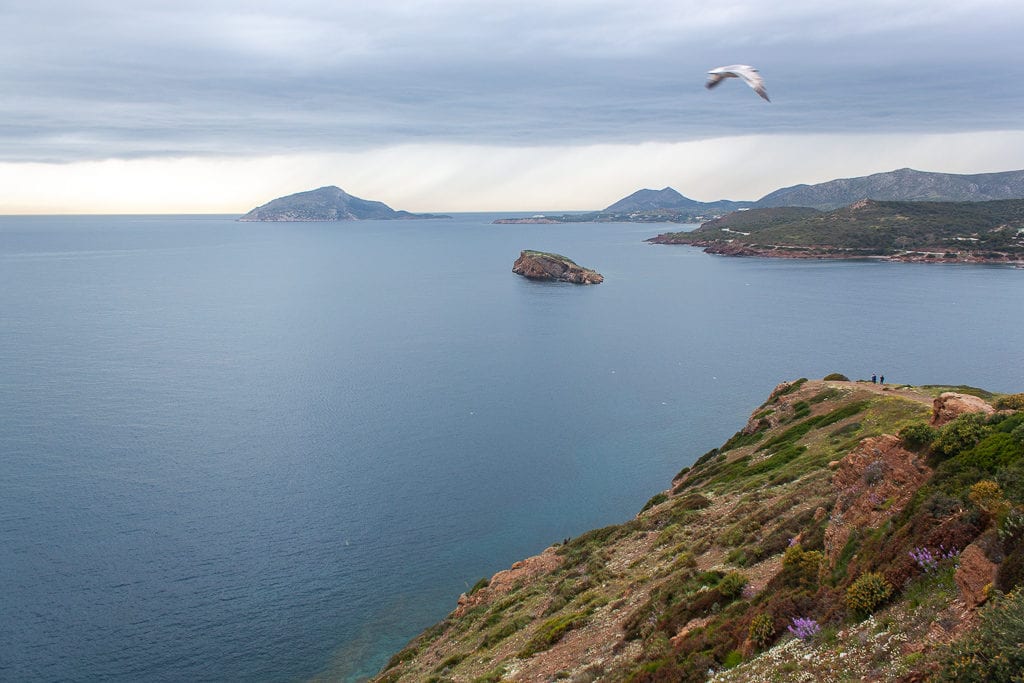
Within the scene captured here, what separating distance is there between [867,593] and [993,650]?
14.3ft

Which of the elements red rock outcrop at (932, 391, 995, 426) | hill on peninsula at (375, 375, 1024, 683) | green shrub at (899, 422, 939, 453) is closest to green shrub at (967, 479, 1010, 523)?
hill on peninsula at (375, 375, 1024, 683)

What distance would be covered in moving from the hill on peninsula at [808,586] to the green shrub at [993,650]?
3 centimetres

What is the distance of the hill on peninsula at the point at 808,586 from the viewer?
40.3ft

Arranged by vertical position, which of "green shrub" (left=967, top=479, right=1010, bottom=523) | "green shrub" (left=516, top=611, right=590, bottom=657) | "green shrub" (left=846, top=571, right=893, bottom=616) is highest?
"green shrub" (left=967, top=479, right=1010, bottom=523)

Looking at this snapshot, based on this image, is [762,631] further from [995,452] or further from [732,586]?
[995,452]

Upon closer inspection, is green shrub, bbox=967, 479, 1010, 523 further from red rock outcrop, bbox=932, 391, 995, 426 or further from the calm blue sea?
the calm blue sea

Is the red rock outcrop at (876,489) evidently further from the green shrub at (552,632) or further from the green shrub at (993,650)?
the green shrub at (552,632)

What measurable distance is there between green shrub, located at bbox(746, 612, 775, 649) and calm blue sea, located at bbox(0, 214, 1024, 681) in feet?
100

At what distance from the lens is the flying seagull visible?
13.3 meters

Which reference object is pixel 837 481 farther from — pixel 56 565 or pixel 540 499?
pixel 56 565

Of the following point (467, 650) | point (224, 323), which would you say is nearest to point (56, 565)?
point (467, 650)

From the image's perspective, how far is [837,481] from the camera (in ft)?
71.1

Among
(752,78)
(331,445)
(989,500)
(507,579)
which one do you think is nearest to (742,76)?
(752,78)

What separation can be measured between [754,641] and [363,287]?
18967 cm
